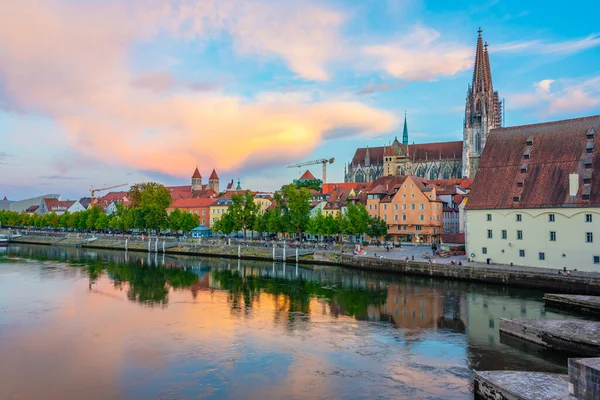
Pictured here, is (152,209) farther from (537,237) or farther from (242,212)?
(537,237)

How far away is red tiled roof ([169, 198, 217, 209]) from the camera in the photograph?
118125 millimetres

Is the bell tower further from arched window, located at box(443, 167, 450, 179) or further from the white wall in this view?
the white wall

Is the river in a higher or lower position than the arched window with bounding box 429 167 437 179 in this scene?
lower

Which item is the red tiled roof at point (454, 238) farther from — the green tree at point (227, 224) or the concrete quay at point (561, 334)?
the green tree at point (227, 224)

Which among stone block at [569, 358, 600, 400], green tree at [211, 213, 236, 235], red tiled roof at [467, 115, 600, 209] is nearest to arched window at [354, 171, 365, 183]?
green tree at [211, 213, 236, 235]

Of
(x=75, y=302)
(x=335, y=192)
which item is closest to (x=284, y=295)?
(x=75, y=302)

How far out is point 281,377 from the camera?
2009 centimetres

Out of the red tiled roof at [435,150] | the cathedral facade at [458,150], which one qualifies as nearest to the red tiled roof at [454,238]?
the cathedral facade at [458,150]

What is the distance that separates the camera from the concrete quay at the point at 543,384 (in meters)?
14.1

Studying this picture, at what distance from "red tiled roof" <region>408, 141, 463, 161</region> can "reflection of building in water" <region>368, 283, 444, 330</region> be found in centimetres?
10578

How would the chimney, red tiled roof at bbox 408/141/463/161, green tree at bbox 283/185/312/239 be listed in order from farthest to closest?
1. red tiled roof at bbox 408/141/463/161
2. green tree at bbox 283/185/312/239
3. the chimney

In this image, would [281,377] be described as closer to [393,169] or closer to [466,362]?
[466,362]

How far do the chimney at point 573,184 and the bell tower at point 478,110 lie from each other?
302ft

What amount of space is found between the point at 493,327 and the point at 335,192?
6576 centimetres
